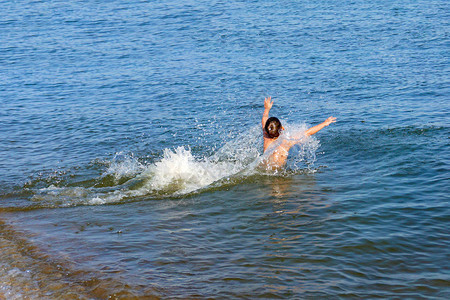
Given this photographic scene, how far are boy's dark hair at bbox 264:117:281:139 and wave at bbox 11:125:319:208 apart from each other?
28 centimetres

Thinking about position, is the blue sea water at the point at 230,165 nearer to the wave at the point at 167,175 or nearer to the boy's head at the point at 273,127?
the wave at the point at 167,175

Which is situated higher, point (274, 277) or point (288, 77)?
point (288, 77)

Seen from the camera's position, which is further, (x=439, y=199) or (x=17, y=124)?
(x=17, y=124)

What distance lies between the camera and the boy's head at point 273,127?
9.72 meters

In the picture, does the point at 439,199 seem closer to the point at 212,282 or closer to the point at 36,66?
the point at 212,282

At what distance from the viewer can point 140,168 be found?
419 inches

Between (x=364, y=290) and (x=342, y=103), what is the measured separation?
28.6ft

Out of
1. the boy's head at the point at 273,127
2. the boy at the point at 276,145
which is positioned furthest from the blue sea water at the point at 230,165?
the boy's head at the point at 273,127

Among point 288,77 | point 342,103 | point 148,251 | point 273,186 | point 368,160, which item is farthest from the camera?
point 288,77

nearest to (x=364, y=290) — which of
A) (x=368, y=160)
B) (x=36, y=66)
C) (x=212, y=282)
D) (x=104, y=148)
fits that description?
(x=212, y=282)

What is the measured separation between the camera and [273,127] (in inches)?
384

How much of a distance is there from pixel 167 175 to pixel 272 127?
2.23 metres

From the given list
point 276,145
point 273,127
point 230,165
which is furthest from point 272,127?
point 230,165

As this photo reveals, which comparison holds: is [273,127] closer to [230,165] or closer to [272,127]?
[272,127]
